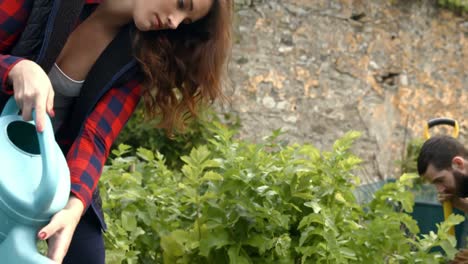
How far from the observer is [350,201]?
3197mm

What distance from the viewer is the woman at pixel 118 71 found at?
220 centimetres

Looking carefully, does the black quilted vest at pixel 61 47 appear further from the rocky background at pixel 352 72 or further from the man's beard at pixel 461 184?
the rocky background at pixel 352 72

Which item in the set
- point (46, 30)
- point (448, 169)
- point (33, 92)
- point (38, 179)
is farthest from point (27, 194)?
point (448, 169)

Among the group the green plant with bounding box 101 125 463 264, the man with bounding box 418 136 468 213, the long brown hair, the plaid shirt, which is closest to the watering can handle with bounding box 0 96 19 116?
the plaid shirt

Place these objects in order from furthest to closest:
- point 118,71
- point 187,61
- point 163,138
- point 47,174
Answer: point 163,138 < point 187,61 < point 118,71 < point 47,174

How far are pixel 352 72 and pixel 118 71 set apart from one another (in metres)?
7.56

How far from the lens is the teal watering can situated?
1698 millimetres

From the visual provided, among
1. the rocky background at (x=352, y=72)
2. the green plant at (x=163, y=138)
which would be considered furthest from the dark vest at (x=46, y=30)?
the rocky background at (x=352, y=72)

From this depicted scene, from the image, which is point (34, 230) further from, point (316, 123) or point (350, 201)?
point (316, 123)

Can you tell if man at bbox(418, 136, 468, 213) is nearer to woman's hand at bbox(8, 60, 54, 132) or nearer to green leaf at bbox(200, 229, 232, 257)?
green leaf at bbox(200, 229, 232, 257)

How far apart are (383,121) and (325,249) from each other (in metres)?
7.14

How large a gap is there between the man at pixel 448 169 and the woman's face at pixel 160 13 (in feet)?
8.10

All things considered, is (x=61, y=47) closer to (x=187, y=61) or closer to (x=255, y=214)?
(x=187, y=61)

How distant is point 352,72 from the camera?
381 inches
